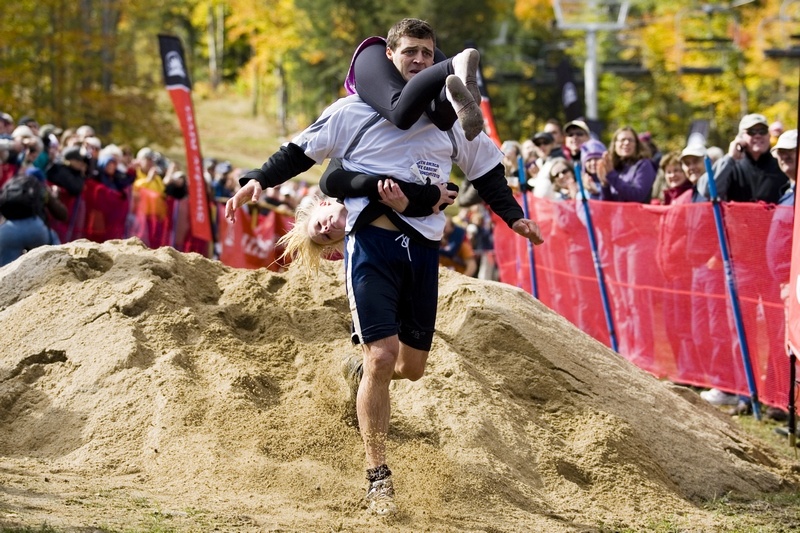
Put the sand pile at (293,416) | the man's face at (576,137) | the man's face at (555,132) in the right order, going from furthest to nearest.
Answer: the man's face at (555,132) < the man's face at (576,137) < the sand pile at (293,416)

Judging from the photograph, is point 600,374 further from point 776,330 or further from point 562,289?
point 562,289

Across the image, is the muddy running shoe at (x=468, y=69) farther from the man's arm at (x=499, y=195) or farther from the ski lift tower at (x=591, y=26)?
the ski lift tower at (x=591, y=26)

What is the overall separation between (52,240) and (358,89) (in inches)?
231

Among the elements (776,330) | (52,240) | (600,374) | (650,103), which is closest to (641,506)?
(600,374)

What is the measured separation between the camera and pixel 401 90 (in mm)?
5371

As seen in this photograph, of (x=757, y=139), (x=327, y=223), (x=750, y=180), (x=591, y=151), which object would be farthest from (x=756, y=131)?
(x=327, y=223)

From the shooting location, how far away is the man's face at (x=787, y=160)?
9.01 meters

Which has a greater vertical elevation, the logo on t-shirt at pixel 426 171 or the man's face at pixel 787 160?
the logo on t-shirt at pixel 426 171

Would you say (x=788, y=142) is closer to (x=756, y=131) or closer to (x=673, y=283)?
(x=756, y=131)

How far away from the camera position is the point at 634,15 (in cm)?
4522

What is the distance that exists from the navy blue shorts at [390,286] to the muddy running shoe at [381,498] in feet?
2.28

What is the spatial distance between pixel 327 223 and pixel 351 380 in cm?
96

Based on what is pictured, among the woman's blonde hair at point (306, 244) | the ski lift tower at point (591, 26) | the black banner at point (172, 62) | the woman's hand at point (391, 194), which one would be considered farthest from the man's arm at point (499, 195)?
the ski lift tower at point (591, 26)

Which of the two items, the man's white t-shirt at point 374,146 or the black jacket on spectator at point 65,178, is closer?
the man's white t-shirt at point 374,146
